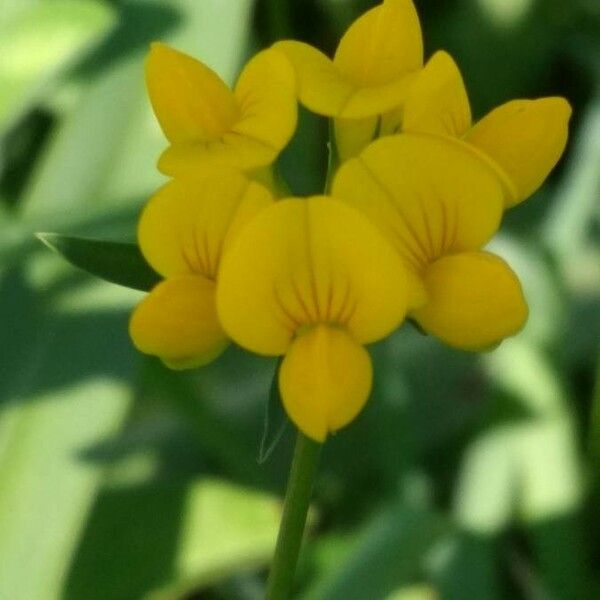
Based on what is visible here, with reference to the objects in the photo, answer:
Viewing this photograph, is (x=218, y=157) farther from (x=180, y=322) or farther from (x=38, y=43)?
(x=38, y=43)

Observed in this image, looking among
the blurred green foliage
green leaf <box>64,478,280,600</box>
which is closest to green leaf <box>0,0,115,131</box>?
the blurred green foliage

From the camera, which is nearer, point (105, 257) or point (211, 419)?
point (105, 257)

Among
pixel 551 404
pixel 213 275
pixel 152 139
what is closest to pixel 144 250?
pixel 213 275

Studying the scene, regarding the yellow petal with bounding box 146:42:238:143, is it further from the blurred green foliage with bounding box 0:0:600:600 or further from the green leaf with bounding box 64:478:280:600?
the green leaf with bounding box 64:478:280:600

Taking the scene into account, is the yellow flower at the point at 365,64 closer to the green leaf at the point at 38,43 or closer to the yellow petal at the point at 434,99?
the yellow petal at the point at 434,99

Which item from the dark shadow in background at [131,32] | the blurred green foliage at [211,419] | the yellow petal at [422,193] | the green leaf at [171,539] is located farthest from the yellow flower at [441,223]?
the dark shadow in background at [131,32]

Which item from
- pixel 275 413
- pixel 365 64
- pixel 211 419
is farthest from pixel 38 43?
pixel 275 413
